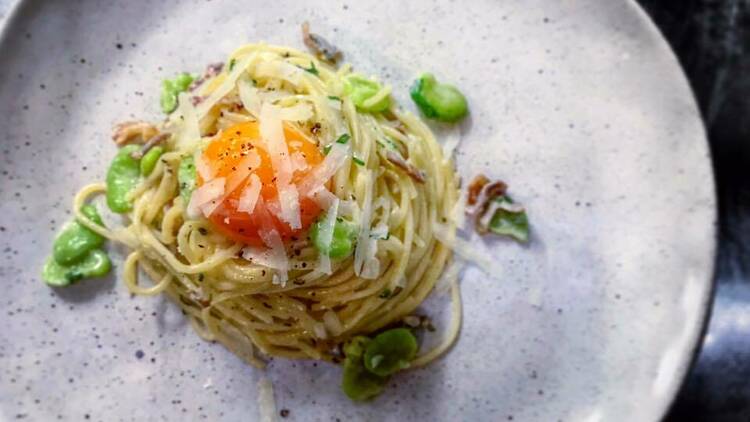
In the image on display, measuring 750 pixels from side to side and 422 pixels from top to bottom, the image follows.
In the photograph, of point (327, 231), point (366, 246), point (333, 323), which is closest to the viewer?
point (327, 231)

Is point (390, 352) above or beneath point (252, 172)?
beneath

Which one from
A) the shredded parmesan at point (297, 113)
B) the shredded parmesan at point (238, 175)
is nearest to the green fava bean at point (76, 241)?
the shredded parmesan at point (238, 175)

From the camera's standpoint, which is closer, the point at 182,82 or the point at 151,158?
the point at 151,158

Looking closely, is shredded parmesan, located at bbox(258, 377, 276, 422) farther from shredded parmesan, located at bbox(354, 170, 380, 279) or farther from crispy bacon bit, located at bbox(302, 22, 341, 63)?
crispy bacon bit, located at bbox(302, 22, 341, 63)

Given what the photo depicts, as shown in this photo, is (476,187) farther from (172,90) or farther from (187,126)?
(172,90)

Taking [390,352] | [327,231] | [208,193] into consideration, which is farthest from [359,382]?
[208,193]

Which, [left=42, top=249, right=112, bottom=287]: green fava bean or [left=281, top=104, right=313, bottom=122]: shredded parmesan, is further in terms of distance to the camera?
[left=42, top=249, right=112, bottom=287]: green fava bean

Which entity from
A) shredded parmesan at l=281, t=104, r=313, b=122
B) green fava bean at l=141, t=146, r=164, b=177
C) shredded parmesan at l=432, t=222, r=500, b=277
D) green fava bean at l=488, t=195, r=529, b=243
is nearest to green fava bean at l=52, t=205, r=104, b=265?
green fava bean at l=141, t=146, r=164, b=177

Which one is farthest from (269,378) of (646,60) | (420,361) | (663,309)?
(646,60)
